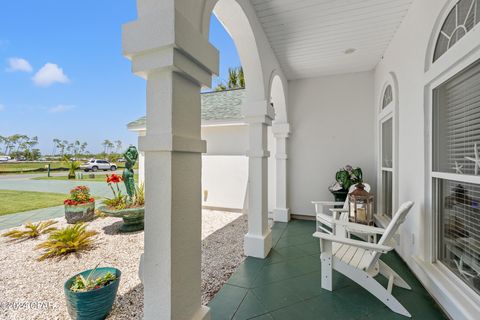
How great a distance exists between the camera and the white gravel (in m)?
2.08

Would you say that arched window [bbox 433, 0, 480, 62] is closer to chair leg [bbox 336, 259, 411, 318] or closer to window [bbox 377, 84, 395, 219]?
window [bbox 377, 84, 395, 219]

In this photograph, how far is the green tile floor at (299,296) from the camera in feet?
6.24

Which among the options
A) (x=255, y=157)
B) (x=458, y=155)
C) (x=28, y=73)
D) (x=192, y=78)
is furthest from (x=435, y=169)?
(x=28, y=73)

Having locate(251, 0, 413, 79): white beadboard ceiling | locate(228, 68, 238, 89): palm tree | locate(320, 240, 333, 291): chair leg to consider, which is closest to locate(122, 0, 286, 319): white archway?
locate(320, 240, 333, 291): chair leg

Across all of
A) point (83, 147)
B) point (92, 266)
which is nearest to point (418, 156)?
point (92, 266)

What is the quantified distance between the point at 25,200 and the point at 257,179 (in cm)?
786

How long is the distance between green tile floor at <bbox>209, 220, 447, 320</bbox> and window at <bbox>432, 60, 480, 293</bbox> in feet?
1.66

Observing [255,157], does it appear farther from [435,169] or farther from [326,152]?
[326,152]

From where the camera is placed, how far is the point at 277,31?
3109mm

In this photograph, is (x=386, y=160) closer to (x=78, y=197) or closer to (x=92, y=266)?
(x=92, y=266)

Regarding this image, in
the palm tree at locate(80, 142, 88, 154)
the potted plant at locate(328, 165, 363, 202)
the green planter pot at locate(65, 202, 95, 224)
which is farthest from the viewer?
the palm tree at locate(80, 142, 88, 154)

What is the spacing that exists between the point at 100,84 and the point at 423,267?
53.2ft

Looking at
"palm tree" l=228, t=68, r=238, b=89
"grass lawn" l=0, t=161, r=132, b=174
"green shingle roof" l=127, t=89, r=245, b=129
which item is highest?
"palm tree" l=228, t=68, r=238, b=89

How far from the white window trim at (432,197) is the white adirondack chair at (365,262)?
29 centimetres
